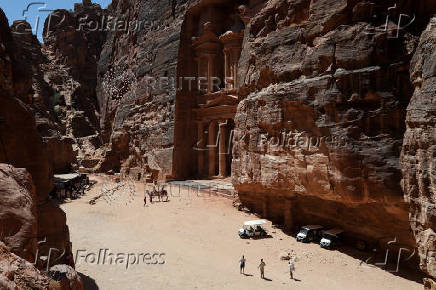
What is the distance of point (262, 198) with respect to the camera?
18.4 metres

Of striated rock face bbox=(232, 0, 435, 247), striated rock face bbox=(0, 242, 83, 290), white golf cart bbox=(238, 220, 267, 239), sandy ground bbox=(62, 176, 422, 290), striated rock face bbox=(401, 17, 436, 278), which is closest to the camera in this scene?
striated rock face bbox=(0, 242, 83, 290)

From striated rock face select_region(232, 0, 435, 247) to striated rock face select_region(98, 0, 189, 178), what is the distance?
1343 centimetres

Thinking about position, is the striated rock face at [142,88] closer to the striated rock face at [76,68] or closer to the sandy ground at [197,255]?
the striated rock face at [76,68]

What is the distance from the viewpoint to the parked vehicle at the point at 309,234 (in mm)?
14699

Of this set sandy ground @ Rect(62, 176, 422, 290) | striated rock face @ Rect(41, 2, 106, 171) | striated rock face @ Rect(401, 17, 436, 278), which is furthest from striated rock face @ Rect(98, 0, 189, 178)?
striated rock face @ Rect(401, 17, 436, 278)

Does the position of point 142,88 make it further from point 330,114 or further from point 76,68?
point 76,68

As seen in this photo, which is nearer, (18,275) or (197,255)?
(18,275)

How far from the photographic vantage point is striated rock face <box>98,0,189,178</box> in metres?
30.1

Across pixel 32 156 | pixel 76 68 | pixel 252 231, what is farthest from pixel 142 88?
pixel 76 68

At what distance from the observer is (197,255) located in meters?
13.6

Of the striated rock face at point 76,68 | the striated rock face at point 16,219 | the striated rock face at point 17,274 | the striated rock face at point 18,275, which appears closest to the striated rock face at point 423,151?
the striated rock face at point 18,275

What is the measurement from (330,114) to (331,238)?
5.10 meters

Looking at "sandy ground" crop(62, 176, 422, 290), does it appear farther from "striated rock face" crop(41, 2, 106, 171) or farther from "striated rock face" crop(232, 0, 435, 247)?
"striated rock face" crop(41, 2, 106, 171)

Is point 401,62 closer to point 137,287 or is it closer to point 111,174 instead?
point 137,287
